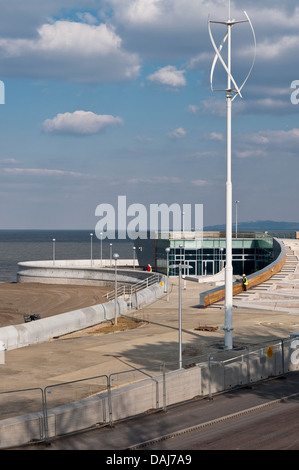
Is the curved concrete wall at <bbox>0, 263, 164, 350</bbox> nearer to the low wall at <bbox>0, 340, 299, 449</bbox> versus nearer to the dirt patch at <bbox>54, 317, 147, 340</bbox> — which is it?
the dirt patch at <bbox>54, 317, 147, 340</bbox>

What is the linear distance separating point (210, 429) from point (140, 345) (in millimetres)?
13483

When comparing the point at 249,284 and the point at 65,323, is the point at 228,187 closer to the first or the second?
the point at 65,323

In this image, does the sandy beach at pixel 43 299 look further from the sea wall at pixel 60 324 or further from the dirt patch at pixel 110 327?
the dirt patch at pixel 110 327

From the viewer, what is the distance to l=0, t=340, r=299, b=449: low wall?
1623 cm

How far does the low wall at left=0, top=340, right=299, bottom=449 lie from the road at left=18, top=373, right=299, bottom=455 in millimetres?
302

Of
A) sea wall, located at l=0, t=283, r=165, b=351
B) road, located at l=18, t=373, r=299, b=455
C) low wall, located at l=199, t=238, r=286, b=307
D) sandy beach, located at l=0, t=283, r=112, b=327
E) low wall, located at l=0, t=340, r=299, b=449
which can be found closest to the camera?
road, located at l=18, t=373, r=299, b=455

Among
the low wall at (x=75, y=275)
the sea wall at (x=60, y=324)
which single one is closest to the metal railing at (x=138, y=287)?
the low wall at (x=75, y=275)

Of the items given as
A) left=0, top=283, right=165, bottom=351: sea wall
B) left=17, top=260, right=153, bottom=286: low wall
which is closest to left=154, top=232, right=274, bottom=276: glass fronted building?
left=17, top=260, right=153, bottom=286: low wall

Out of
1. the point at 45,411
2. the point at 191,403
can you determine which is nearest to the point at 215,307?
the point at 191,403

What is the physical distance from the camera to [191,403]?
20328 millimetres

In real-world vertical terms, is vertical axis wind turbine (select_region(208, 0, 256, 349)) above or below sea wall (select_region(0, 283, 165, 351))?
above

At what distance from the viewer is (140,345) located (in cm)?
3080

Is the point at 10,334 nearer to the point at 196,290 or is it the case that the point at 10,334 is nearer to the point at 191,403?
the point at 191,403
